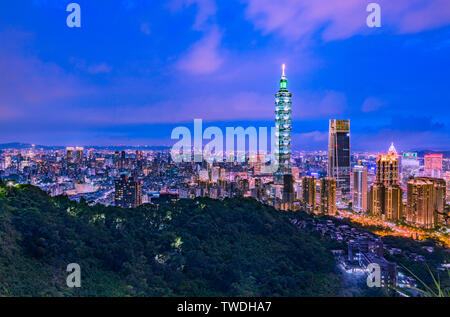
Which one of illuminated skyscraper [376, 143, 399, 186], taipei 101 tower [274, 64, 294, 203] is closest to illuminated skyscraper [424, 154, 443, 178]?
illuminated skyscraper [376, 143, 399, 186]

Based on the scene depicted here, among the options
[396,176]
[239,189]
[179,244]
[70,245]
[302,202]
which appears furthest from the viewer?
[396,176]

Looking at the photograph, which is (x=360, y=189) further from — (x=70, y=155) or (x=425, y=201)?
(x=70, y=155)

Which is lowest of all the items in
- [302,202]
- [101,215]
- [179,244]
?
[302,202]

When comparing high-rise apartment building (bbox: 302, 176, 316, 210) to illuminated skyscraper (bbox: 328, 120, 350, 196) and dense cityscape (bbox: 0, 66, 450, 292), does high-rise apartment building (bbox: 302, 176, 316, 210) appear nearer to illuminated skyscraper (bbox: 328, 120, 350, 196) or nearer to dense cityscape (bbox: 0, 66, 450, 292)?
dense cityscape (bbox: 0, 66, 450, 292)
